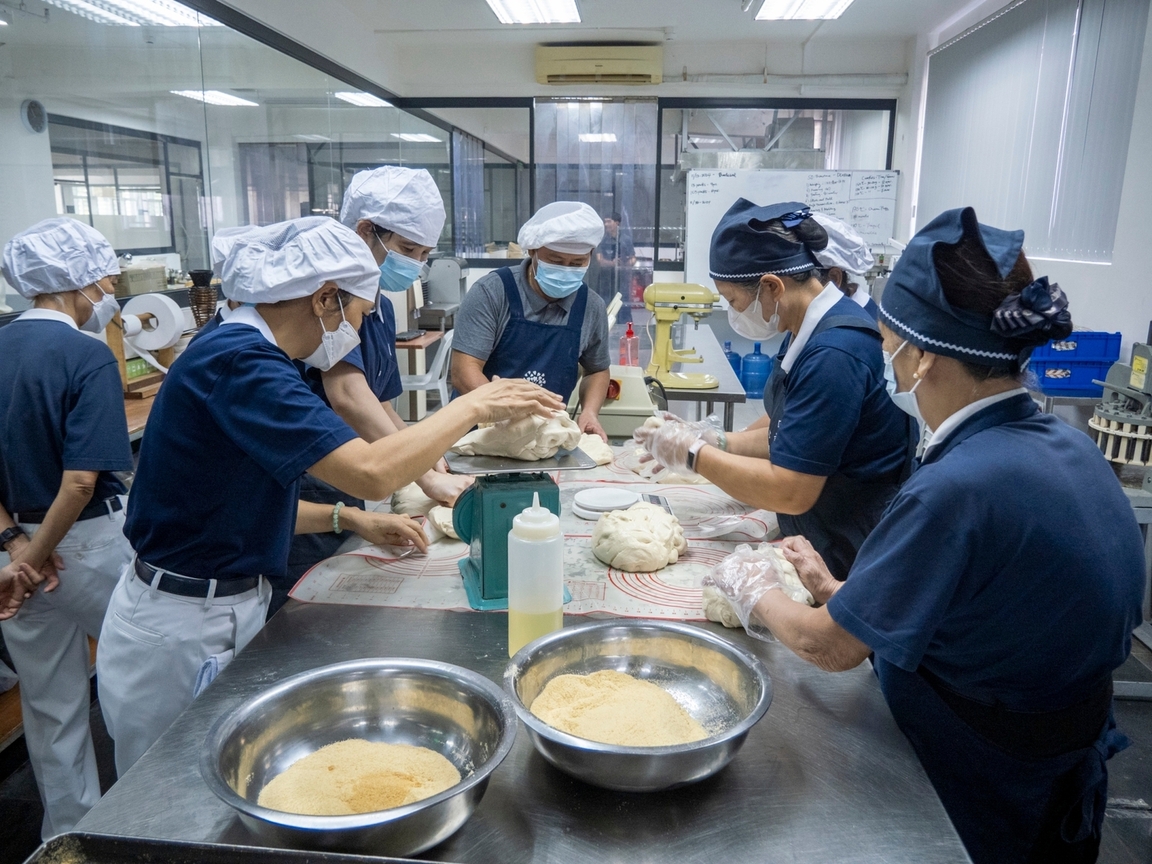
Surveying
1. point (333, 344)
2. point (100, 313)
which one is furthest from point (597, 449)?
point (100, 313)

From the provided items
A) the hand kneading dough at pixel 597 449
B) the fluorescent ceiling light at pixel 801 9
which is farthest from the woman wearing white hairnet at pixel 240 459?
the fluorescent ceiling light at pixel 801 9

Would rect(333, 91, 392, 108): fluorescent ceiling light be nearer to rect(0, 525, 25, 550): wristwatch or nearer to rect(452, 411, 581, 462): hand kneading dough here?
rect(0, 525, 25, 550): wristwatch

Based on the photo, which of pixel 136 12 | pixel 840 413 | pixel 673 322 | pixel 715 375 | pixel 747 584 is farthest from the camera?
pixel 715 375

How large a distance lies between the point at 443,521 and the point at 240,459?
0.71 metres

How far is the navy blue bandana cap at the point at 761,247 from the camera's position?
2.15m

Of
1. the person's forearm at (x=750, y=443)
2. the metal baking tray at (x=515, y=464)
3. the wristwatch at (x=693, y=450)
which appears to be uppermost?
the metal baking tray at (x=515, y=464)

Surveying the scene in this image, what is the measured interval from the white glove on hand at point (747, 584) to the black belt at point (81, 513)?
2041mm

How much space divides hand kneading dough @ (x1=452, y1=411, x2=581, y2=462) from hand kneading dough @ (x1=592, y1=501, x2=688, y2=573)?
27 centimetres

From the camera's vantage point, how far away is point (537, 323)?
3455 millimetres

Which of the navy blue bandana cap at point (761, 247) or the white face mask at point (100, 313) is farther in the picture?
the white face mask at point (100, 313)

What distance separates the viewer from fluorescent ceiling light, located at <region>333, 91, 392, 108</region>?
714 cm

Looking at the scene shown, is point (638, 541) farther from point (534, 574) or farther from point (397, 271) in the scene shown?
point (397, 271)

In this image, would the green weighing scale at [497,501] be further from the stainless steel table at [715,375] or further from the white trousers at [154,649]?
the stainless steel table at [715,375]

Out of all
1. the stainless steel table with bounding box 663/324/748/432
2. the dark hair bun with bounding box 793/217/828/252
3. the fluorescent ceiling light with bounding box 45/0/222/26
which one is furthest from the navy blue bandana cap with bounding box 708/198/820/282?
the fluorescent ceiling light with bounding box 45/0/222/26
